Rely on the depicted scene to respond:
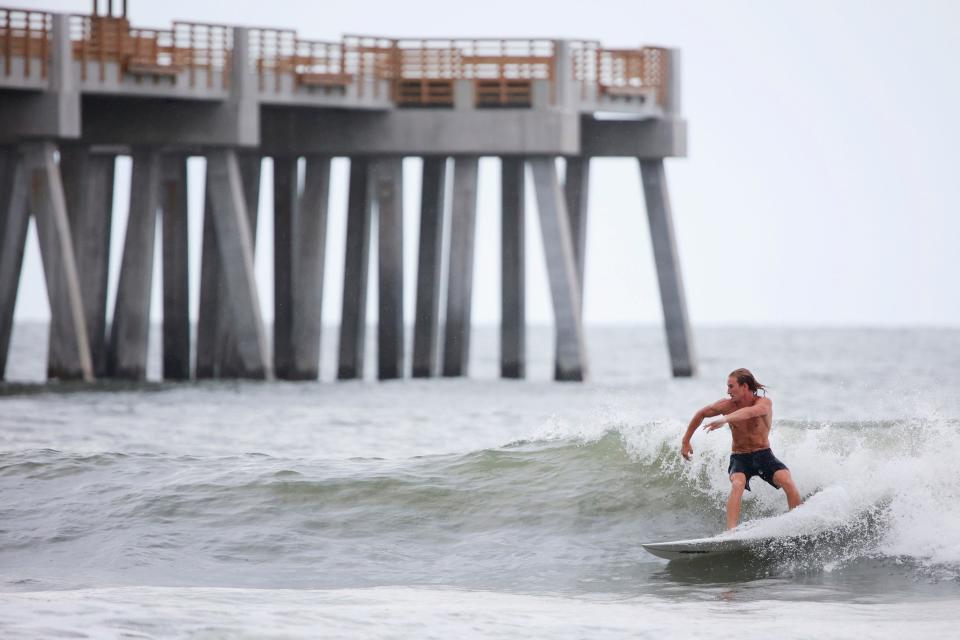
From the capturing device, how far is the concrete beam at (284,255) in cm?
4400

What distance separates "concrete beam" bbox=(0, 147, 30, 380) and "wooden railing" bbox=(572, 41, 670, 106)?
12499mm

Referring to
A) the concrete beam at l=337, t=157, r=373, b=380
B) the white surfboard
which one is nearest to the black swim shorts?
the white surfboard

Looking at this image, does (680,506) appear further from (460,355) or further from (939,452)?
(460,355)

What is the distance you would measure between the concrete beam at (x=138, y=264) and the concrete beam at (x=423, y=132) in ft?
11.4

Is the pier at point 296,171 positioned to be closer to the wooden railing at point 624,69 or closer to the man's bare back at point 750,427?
the wooden railing at point 624,69

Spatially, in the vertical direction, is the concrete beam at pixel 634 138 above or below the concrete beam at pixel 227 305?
above

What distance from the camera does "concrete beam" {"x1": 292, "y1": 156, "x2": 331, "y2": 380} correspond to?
42750 mm

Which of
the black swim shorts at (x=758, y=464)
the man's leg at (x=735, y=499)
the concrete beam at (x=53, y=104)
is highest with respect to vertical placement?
the concrete beam at (x=53, y=104)

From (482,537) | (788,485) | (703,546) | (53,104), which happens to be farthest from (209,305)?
(703,546)

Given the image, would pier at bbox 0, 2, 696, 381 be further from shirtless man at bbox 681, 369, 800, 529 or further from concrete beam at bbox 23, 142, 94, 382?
shirtless man at bbox 681, 369, 800, 529

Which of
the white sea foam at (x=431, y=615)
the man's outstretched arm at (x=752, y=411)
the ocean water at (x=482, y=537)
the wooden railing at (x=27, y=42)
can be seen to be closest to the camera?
the white sea foam at (x=431, y=615)

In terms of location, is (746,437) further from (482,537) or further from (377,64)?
(377,64)

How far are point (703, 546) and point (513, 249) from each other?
27.6 metres

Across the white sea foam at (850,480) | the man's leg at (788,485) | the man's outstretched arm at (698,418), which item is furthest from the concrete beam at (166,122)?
the man's leg at (788,485)
